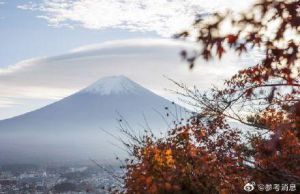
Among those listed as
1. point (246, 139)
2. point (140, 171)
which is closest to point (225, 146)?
point (246, 139)

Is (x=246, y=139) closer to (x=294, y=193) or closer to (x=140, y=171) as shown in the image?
(x=294, y=193)

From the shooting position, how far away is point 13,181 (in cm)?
11250

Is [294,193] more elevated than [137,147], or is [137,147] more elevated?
[137,147]

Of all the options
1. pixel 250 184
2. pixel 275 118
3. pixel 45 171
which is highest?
pixel 275 118

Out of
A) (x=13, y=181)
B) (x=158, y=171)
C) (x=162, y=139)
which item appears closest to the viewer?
(x=158, y=171)

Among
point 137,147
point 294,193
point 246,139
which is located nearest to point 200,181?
point 294,193

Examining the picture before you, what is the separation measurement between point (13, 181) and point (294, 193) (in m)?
109

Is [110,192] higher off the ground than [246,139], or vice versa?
[246,139]

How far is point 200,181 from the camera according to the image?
33.4 feet

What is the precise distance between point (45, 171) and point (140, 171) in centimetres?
13818

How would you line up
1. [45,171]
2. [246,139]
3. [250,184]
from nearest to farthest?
[250,184] < [246,139] < [45,171]

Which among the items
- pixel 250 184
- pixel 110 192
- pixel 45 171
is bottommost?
pixel 45 171

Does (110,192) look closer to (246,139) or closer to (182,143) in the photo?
(182,143)

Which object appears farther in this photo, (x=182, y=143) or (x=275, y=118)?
(x=275, y=118)
